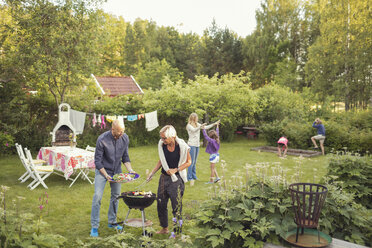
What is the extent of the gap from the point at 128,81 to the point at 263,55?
47.4 feet

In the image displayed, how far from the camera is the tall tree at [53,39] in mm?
10703

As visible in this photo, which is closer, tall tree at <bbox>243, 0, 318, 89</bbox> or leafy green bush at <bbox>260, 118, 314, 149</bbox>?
leafy green bush at <bbox>260, 118, 314, 149</bbox>

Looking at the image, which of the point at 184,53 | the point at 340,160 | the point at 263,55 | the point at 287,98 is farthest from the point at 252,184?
the point at 184,53

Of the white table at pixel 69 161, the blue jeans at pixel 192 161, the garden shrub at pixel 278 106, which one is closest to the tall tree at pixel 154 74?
the garden shrub at pixel 278 106

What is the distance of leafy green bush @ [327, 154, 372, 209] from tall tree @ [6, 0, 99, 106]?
926 cm

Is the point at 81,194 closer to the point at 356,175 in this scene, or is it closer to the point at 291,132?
the point at 356,175

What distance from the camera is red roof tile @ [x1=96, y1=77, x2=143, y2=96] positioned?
24.7 meters

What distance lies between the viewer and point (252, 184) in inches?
189

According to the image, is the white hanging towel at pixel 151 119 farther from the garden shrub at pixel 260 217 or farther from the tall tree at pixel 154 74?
the tall tree at pixel 154 74

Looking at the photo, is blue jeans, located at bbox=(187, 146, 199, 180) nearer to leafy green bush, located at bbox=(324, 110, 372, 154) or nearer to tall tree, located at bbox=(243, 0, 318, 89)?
leafy green bush, located at bbox=(324, 110, 372, 154)

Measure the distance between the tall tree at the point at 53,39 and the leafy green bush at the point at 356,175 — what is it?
9258 millimetres

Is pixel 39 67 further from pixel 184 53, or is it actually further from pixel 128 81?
pixel 184 53

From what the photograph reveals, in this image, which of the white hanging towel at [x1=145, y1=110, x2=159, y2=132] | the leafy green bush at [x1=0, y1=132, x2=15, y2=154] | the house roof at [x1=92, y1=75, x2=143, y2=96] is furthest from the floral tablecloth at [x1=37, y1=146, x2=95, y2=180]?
the house roof at [x1=92, y1=75, x2=143, y2=96]

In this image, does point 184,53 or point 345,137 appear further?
point 184,53
